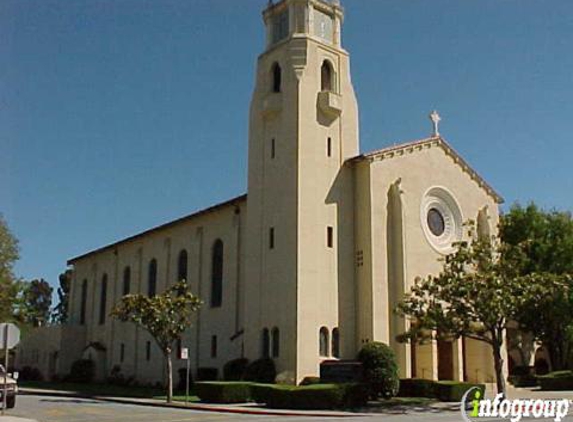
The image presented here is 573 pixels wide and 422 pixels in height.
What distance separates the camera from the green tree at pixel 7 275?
136ft

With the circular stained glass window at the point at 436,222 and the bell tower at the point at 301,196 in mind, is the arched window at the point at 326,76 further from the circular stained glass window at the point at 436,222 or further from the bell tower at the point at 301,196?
the circular stained glass window at the point at 436,222

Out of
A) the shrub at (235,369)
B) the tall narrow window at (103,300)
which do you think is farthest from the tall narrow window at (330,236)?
Answer: the tall narrow window at (103,300)

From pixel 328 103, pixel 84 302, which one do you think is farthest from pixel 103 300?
pixel 328 103

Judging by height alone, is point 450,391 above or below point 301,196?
below

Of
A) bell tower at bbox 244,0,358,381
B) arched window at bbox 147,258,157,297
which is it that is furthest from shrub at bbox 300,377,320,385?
arched window at bbox 147,258,157,297

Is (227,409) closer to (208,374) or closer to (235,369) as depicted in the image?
(235,369)

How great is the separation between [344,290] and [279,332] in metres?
4.04

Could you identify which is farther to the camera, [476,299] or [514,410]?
[476,299]

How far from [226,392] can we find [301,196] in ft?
34.8

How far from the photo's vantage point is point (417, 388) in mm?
33688

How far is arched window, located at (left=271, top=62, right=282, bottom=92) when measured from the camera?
40.4 meters

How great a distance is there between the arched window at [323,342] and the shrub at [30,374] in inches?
1320

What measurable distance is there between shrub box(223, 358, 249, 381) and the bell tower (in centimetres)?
64

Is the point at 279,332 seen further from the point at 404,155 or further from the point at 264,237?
the point at 404,155
